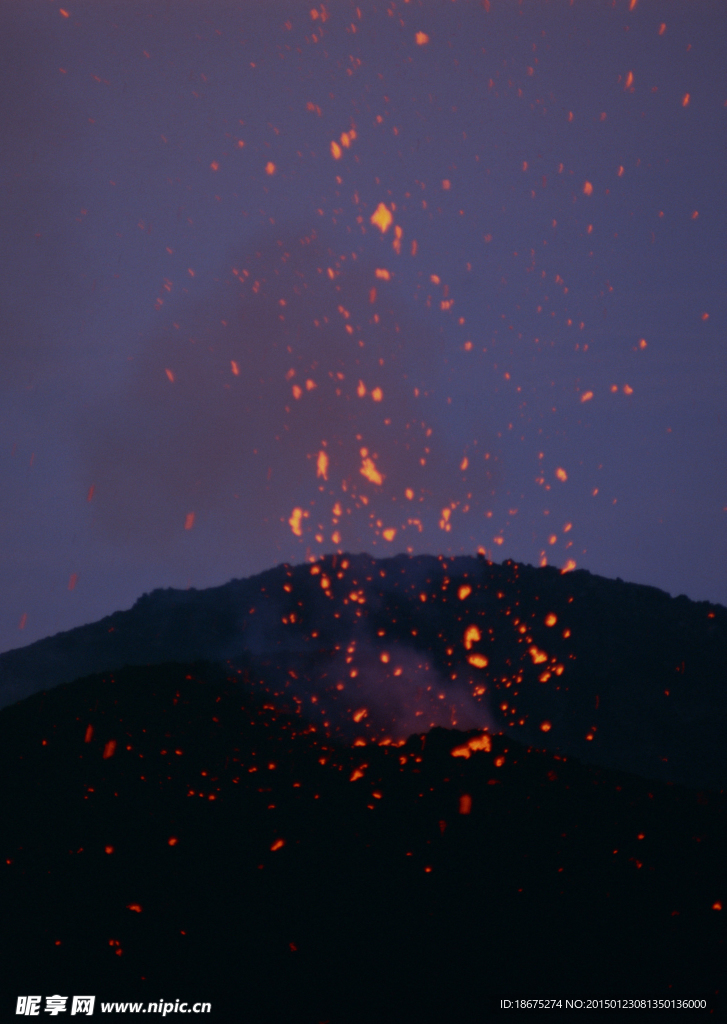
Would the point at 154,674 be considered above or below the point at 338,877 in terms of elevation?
above

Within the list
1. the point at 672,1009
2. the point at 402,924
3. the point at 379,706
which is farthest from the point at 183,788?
the point at 379,706

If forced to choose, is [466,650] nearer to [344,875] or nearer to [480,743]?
[480,743]

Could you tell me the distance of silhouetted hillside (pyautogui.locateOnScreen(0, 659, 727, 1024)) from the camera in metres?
7.83

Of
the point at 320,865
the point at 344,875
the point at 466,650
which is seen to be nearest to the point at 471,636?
the point at 466,650

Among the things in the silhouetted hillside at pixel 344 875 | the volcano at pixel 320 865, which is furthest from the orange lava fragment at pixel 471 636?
the silhouetted hillside at pixel 344 875

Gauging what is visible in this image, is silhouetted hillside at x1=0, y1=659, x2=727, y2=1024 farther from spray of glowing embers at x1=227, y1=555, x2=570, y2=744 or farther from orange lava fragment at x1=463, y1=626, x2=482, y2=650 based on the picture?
orange lava fragment at x1=463, y1=626, x2=482, y2=650

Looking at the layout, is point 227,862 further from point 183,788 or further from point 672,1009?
point 672,1009

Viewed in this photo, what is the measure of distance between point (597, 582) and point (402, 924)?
2497 cm

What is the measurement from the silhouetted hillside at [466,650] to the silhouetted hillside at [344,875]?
7.87 metres

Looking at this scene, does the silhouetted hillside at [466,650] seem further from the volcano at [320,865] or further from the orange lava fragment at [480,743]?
the orange lava fragment at [480,743]

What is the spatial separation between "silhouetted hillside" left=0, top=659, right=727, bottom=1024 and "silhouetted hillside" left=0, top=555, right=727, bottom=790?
7866mm

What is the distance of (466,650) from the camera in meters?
→ 27.9

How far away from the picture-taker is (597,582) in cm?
3159

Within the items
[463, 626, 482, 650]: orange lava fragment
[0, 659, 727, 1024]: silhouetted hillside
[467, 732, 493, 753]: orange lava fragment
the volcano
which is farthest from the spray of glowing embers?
[0, 659, 727, 1024]: silhouetted hillside
